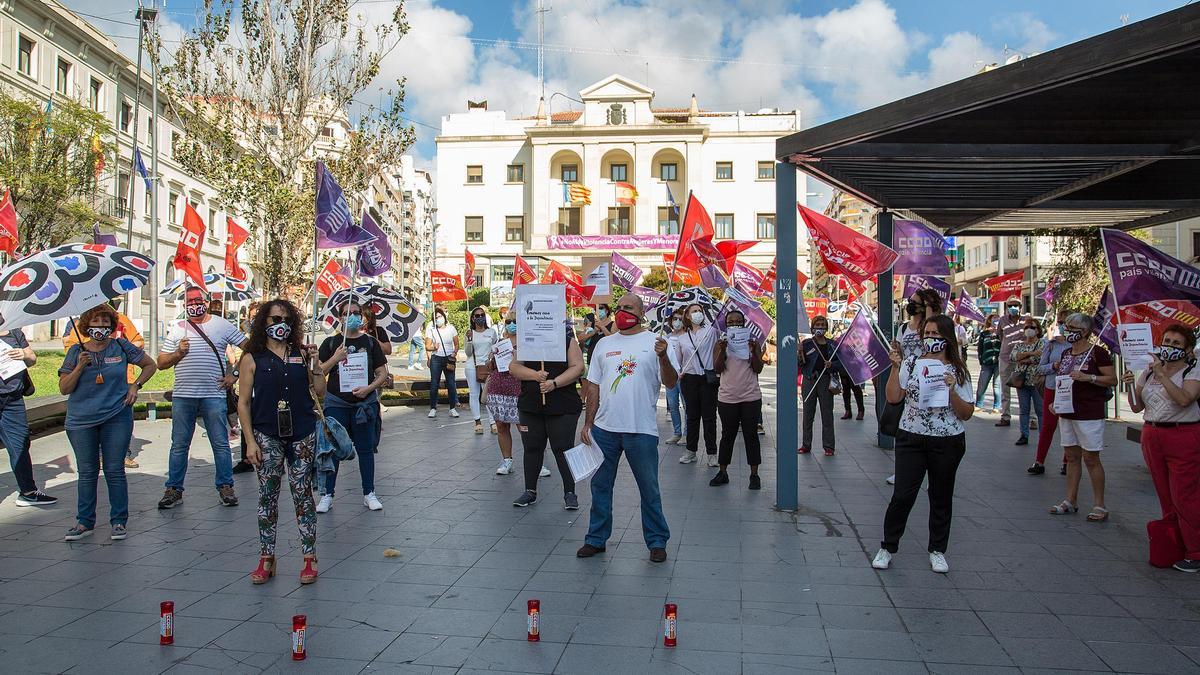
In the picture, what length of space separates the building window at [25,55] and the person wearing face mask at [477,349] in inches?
1056

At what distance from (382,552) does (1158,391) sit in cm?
549

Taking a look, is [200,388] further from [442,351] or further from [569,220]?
[569,220]

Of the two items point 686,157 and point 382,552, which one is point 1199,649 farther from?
point 686,157

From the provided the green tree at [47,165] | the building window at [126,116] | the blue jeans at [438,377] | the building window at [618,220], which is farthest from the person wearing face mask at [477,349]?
the building window at [618,220]

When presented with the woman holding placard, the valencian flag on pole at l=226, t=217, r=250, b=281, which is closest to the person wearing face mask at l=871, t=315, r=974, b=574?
the woman holding placard

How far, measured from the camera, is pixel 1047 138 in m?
7.73

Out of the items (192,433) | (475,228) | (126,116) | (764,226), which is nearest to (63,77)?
(126,116)

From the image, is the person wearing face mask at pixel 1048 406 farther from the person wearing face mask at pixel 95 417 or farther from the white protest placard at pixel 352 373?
the person wearing face mask at pixel 95 417

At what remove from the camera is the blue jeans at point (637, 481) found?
5930mm

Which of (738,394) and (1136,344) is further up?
(1136,344)

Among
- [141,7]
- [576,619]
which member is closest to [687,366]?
[576,619]

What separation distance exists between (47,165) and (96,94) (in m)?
17.4

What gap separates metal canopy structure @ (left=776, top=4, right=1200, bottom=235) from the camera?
536cm

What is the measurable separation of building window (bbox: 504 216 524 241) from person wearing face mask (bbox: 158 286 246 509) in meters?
52.1
